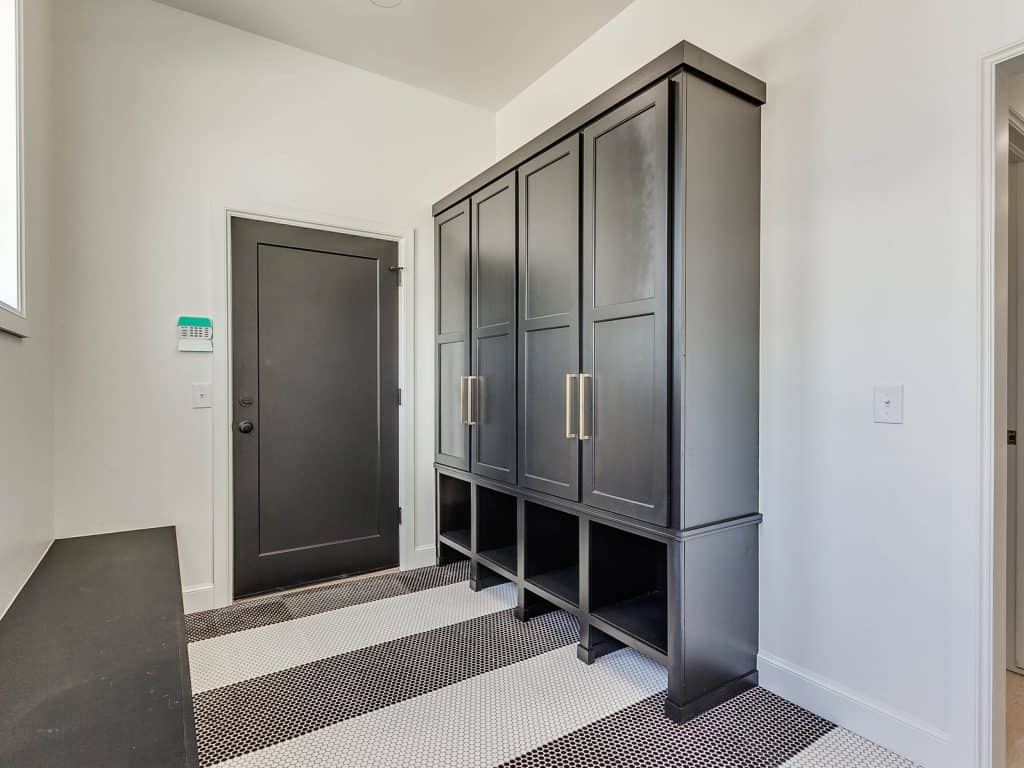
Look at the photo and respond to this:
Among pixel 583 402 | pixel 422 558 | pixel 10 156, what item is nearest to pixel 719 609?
pixel 583 402

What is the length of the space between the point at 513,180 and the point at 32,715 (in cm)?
253

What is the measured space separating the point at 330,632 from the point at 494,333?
163 cm

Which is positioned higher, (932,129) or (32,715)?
(932,129)

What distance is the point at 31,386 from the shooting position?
203 centimetres

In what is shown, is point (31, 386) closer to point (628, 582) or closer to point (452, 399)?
point (452, 399)

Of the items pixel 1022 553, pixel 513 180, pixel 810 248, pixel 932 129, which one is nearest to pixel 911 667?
pixel 1022 553

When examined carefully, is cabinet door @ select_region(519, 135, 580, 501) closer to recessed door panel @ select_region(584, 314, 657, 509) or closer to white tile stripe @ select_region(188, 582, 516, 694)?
recessed door panel @ select_region(584, 314, 657, 509)

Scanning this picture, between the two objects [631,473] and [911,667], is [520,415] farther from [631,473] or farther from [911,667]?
[911,667]

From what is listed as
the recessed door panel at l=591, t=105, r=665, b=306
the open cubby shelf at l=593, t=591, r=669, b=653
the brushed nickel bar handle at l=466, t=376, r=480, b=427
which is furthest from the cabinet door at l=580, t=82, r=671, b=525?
the brushed nickel bar handle at l=466, t=376, r=480, b=427

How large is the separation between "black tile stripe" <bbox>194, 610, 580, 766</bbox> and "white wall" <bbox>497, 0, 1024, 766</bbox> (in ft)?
3.46

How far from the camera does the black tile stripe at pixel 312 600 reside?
2.67m

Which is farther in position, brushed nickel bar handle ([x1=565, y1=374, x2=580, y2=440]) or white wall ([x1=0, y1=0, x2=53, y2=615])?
brushed nickel bar handle ([x1=565, y1=374, x2=580, y2=440])

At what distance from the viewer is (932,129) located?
171cm

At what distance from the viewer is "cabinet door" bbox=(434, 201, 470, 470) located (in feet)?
10.4
